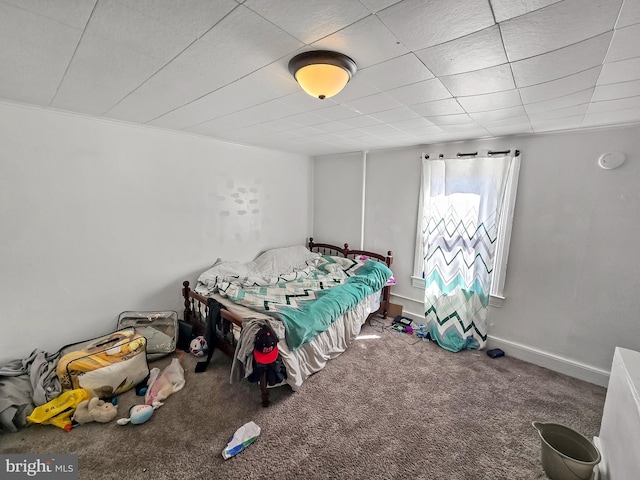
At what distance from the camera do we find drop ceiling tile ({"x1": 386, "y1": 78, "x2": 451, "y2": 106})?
1.49 m

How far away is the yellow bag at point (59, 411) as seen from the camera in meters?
1.81

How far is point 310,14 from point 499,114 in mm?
1727

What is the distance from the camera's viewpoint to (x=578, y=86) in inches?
57.2

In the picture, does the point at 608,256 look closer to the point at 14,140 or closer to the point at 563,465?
the point at 563,465

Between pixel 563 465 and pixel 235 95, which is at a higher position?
pixel 235 95

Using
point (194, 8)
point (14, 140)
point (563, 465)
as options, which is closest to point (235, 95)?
point (194, 8)

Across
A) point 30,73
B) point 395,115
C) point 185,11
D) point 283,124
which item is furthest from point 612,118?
point 30,73

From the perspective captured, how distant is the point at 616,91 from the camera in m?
1.51

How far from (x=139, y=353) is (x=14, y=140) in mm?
1884

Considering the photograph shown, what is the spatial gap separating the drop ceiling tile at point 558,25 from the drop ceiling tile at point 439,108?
2.09 ft

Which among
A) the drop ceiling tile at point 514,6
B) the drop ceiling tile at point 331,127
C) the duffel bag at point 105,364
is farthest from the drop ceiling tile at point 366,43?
the duffel bag at point 105,364

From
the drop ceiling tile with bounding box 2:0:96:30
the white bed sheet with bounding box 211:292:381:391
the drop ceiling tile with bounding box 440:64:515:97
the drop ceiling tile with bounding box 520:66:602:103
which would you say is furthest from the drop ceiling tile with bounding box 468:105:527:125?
the drop ceiling tile with bounding box 2:0:96:30

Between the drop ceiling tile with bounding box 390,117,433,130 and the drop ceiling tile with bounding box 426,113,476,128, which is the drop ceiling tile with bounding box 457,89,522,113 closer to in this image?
the drop ceiling tile with bounding box 426,113,476,128

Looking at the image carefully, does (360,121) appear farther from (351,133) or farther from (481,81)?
(481,81)
